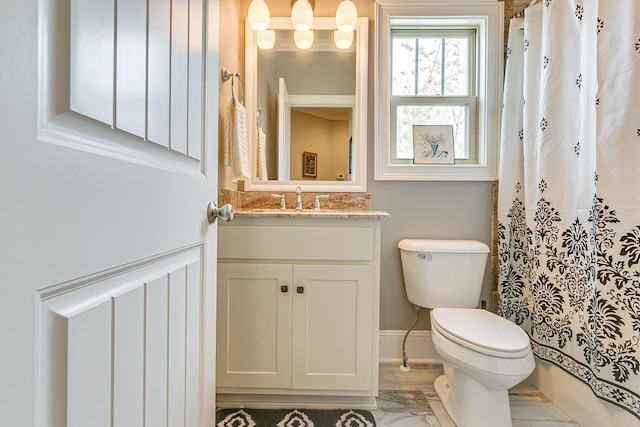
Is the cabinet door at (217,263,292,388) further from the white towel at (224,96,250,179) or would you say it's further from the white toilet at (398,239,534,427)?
the white toilet at (398,239,534,427)

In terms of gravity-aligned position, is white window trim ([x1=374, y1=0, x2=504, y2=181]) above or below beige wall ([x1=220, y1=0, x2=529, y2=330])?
above

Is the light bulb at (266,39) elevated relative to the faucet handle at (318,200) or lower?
elevated

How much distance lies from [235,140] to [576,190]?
156 centimetres

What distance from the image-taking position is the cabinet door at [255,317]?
54.4 inches

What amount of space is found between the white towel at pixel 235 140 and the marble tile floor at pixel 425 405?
1.30 meters

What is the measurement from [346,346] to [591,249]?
1.07 metres

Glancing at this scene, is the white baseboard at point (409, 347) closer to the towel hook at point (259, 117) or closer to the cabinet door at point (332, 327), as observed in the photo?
the cabinet door at point (332, 327)

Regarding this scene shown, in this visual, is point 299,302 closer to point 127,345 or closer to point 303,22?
point 127,345

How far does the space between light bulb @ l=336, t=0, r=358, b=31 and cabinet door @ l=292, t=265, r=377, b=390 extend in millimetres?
1361

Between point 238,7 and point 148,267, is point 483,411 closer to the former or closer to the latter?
point 148,267

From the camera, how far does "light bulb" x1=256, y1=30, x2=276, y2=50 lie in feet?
6.12

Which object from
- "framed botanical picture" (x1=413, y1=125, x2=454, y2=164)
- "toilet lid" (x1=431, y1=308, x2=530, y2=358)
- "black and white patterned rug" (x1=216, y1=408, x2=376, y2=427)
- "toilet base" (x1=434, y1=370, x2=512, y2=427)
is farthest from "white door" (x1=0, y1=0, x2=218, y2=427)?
"framed botanical picture" (x1=413, y1=125, x2=454, y2=164)

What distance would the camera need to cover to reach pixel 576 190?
1393 millimetres

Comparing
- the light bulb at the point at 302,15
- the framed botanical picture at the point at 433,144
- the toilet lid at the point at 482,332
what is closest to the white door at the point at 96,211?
the toilet lid at the point at 482,332
